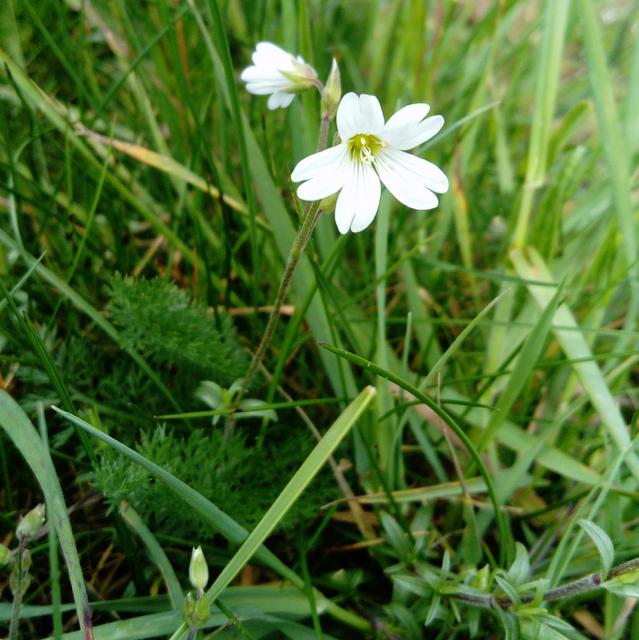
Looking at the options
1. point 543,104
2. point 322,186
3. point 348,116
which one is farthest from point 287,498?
point 543,104

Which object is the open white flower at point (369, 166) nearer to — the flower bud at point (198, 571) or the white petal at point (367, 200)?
the white petal at point (367, 200)

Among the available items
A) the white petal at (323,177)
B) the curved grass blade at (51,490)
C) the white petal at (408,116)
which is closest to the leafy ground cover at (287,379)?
the curved grass blade at (51,490)

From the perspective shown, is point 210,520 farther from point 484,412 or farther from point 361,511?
point 484,412

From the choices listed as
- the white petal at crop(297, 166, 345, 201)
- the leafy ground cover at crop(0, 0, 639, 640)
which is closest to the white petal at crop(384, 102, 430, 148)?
the white petal at crop(297, 166, 345, 201)

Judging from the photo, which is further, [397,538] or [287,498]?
[397,538]

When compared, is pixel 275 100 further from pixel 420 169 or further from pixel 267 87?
pixel 420 169

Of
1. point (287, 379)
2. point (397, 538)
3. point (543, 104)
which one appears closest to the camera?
point (397, 538)

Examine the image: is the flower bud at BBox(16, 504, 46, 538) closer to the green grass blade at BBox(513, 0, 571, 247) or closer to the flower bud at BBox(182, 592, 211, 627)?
the flower bud at BBox(182, 592, 211, 627)
